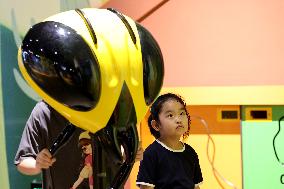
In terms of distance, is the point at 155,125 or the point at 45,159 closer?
the point at 45,159

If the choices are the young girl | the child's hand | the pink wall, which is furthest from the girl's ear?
the child's hand

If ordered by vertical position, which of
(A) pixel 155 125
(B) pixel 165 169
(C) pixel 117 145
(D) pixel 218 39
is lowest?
(B) pixel 165 169

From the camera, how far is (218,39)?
6.70 ft

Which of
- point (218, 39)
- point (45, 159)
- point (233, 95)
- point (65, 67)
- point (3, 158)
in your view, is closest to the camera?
point (65, 67)

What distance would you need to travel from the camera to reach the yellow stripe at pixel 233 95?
1884 mm

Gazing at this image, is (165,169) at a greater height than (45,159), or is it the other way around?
(45,159)

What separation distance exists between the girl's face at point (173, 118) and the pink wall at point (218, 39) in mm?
602

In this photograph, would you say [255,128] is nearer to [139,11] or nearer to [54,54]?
[139,11]

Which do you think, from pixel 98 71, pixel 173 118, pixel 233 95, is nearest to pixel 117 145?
pixel 98 71

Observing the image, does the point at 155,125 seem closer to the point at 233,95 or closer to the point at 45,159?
the point at 233,95

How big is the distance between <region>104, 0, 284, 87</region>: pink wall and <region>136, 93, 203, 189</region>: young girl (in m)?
0.59

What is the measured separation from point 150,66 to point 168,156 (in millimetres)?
932

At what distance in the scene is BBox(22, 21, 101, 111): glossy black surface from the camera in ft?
1.65

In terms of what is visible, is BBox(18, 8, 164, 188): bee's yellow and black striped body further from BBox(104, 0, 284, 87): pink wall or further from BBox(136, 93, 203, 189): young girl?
BBox(104, 0, 284, 87): pink wall
